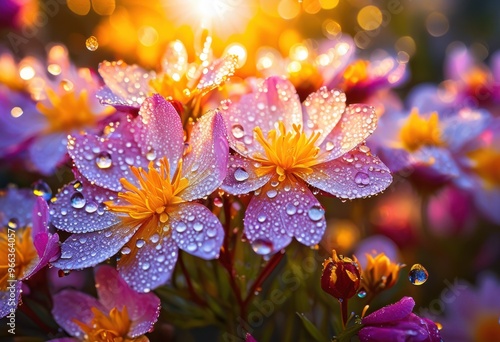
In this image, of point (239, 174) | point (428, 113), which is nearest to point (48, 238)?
point (239, 174)

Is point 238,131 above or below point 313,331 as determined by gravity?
above

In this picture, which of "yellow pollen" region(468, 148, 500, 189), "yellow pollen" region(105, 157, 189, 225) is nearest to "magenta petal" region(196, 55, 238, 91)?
"yellow pollen" region(105, 157, 189, 225)

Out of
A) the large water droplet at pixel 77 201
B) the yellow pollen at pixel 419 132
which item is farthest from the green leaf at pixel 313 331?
the yellow pollen at pixel 419 132

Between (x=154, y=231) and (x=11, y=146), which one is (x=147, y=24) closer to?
(x=11, y=146)

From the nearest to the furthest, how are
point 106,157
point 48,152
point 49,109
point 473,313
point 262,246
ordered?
point 262,246 < point 106,157 < point 48,152 < point 49,109 < point 473,313

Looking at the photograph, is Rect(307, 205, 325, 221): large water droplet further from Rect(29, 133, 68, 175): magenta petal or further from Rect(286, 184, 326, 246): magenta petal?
Rect(29, 133, 68, 175): magenta petal

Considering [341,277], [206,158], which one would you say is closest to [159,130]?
[206,158]

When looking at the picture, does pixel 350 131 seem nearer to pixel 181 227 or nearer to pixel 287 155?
pixel 287 155

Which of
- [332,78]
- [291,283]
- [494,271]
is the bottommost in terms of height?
[494,271]
